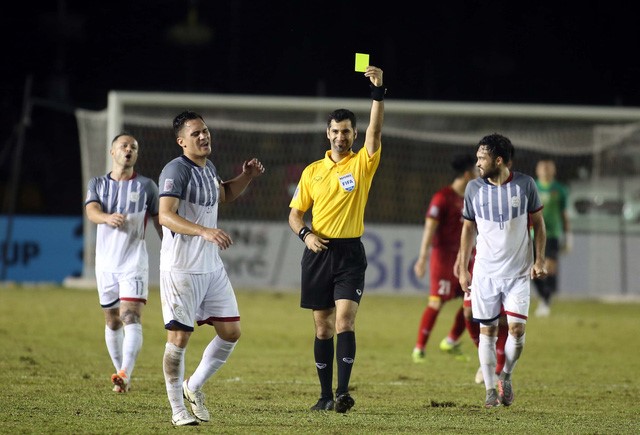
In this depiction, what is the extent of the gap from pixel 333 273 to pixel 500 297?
4.77ft

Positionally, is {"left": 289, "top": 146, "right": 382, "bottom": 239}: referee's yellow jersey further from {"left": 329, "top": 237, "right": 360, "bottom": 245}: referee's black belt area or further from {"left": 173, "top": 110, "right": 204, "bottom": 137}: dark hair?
{"left": 173, "top": 110, "right": 204, "bottom": 137}: dark hair

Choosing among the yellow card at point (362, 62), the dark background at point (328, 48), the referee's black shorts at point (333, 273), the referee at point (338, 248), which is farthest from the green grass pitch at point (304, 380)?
the dark background at point (328, 48)

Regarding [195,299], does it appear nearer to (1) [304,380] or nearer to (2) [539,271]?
(2) [539,271]

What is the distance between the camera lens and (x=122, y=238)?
31.7 ft

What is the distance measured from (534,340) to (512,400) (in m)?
6.16

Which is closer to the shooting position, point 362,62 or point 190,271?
point 190,271

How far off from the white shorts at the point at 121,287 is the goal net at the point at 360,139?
10516 mm

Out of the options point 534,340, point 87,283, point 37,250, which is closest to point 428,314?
point 534,340

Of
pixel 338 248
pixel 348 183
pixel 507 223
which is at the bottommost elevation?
pixel 338 248

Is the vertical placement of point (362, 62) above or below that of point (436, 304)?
above

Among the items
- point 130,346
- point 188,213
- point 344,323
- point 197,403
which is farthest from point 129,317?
point 188,213

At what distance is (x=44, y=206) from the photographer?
25641mm

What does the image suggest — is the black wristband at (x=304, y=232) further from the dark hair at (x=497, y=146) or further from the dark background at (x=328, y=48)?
the dark background at (x=328, y=48)

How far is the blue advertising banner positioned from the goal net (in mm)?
1034
